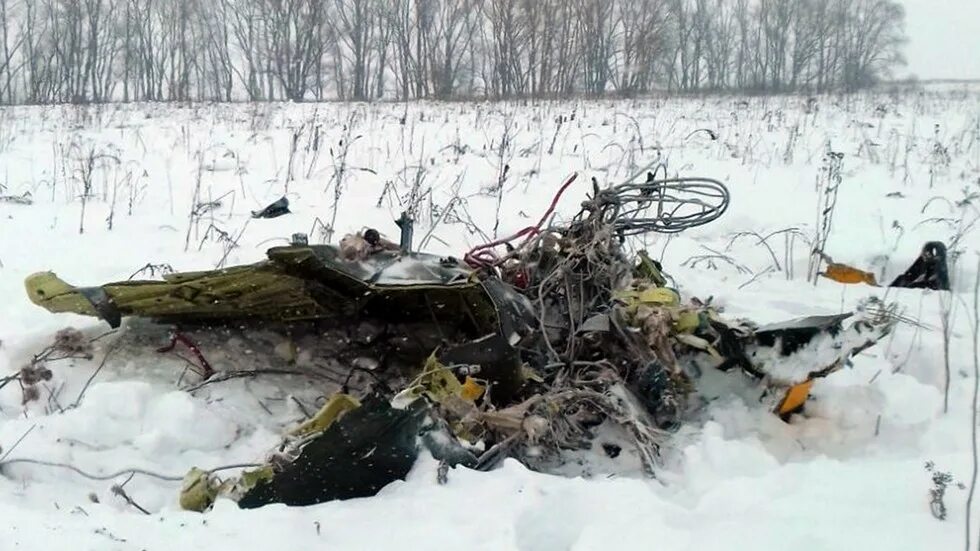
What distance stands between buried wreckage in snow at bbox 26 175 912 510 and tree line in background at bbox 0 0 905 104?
21515 mm

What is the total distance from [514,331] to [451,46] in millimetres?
28262

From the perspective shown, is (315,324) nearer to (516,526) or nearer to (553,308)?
(553,308)

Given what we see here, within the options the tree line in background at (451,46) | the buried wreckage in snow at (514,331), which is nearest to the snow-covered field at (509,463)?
the buried wreckage in snow at (514,331)

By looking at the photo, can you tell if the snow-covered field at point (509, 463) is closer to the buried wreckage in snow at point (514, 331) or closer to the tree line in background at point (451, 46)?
the buried wreckage in snow at point (514, 331)

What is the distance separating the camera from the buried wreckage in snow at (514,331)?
1.96 m

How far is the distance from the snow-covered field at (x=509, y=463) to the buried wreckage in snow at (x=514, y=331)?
0.13m

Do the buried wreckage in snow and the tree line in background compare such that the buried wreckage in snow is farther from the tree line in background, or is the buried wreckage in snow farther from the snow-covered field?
the tree line in background

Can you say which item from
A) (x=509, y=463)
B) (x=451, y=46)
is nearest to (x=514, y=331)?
(x=509, y=463)

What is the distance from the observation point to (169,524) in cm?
138

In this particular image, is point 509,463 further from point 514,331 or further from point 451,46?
point 451,46

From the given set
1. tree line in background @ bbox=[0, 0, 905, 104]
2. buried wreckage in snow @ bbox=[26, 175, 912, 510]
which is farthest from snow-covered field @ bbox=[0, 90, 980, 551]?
tree line in background @ bbox=[0, 0, 905, 104]

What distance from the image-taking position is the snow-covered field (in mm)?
1392

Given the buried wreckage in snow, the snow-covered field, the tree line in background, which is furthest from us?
the tree line in background

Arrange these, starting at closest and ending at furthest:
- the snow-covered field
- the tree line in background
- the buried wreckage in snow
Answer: the snow-covered field → the buried wreckage in snow → the tree line in background
